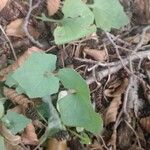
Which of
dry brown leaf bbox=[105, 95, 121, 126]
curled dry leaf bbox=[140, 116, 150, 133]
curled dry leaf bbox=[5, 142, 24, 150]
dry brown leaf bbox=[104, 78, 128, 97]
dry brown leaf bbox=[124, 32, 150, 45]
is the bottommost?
curled dry leaf bbox=[140, 116, 150, 133]

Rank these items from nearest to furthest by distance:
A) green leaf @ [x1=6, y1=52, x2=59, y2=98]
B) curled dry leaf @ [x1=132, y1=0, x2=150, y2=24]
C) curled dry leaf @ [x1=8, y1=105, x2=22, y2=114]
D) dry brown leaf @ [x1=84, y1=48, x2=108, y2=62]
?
green leaf @ [x1=6, y1=52, x2=59, y2=98], curled dry leaf @ [x1=8, y1=105, x2=22, y2=114], dry brown leaf @ [x1=84, y1=48, x2=108, y2=62], curled dry leaf @ [x1=132, y1=0, x2=150, y2=24]

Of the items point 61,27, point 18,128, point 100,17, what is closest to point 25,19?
point 61,27

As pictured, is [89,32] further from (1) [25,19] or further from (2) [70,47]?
(1) [25,19]

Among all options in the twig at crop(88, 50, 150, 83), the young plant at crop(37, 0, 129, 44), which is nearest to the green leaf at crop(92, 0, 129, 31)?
the young plant at crop(37, 0, 129, 44)

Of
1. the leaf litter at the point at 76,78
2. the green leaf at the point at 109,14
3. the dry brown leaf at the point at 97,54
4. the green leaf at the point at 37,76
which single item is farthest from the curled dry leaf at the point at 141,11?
the green leaf at the point at 37,76

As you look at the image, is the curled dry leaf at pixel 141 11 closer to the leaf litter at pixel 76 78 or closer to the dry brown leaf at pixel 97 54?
the leaf litter at pixel 76 78

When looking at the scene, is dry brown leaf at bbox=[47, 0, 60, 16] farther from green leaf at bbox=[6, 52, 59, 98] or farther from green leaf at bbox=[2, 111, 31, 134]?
green leaf at bbox=[2, 111, 31, 134]

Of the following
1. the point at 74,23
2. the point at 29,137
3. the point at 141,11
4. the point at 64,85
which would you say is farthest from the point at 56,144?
the point at 141,11

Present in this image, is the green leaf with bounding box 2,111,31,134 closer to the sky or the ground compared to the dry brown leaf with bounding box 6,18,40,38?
closer to the ground

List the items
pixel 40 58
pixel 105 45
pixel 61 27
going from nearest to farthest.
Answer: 1. pixel 40 58
2. pixel 61 27
3. pixel 105 45
